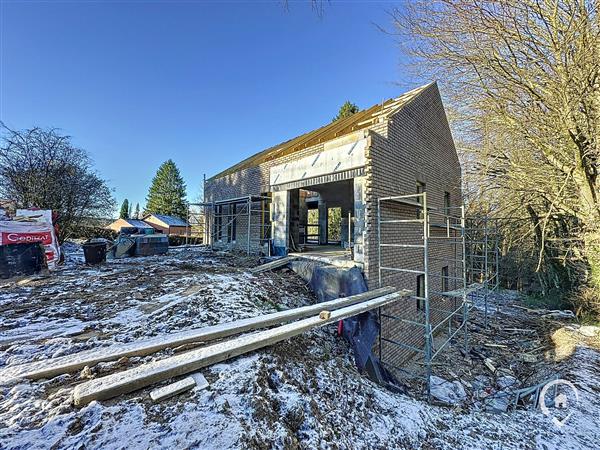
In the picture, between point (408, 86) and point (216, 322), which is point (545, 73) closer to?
point (408, 86)

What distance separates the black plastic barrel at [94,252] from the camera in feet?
26.9

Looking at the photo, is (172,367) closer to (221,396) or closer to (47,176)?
(221,396)

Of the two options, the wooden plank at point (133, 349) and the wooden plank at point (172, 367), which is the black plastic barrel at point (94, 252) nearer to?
the wooden plank at point (133, 349)

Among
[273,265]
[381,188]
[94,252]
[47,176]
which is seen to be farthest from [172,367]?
[47,176]

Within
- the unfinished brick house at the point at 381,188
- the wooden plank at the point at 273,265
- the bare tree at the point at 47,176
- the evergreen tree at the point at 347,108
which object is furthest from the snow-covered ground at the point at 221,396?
the evergreen tree at the point at 347,108

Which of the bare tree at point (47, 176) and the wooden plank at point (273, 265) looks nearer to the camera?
the wooden plank at point (273, 265)

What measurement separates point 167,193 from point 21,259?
38360 millimetres

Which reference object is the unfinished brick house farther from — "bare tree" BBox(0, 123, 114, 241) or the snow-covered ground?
"bare tree" BBox(0, 123, 114, 241)

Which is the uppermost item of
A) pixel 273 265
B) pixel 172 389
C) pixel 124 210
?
pixel 124 210

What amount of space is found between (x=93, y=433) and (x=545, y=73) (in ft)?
32.3

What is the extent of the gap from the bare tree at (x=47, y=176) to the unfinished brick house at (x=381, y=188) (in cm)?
635

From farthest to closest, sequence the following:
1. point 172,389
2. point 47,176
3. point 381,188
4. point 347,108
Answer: point 347,108 → point 47,176 → point 381,188 → point 172,389

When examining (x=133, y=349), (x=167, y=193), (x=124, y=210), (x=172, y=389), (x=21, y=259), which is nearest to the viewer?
(x=172, y=389)

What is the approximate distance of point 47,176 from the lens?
10945 mm
